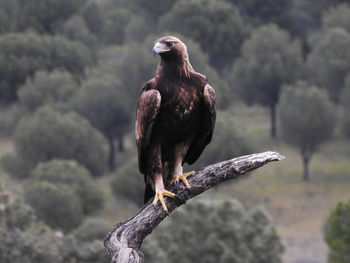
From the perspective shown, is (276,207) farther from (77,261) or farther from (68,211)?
(77,261)

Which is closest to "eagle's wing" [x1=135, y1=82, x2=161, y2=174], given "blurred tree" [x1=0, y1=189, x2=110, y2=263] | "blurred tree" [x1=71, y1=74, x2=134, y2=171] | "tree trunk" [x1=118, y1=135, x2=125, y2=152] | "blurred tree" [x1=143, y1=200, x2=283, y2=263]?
"blurred tree" [x1=0, y1=189, x2=110, y2=263]

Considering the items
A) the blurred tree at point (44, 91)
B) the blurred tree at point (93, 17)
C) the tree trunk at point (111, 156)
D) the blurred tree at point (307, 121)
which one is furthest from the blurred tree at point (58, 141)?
the blurred tree at point (93, 17)

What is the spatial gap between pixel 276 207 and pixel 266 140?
1644 centimetres

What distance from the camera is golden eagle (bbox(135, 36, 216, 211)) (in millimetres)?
13539

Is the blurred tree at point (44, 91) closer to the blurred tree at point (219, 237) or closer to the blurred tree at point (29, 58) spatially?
the blurred tree at point (29, 58)

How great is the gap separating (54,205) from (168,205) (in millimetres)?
39945

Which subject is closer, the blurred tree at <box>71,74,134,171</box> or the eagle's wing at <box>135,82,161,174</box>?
the eagle's wing at <box>135,82,161,174</box>

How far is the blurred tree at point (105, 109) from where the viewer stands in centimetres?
7544

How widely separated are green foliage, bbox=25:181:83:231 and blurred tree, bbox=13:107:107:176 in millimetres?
14410

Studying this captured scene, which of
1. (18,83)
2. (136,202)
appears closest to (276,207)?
(136,202)

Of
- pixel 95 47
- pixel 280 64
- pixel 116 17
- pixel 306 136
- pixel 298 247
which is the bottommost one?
pixel 298 247

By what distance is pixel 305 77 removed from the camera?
8788 cm

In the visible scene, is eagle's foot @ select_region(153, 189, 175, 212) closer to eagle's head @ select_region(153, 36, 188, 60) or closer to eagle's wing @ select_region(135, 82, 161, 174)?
eagle's wing @ select_region(135, 82, 161, 174)

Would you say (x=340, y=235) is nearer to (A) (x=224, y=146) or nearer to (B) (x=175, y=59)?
(A) (x=224, y=146)
